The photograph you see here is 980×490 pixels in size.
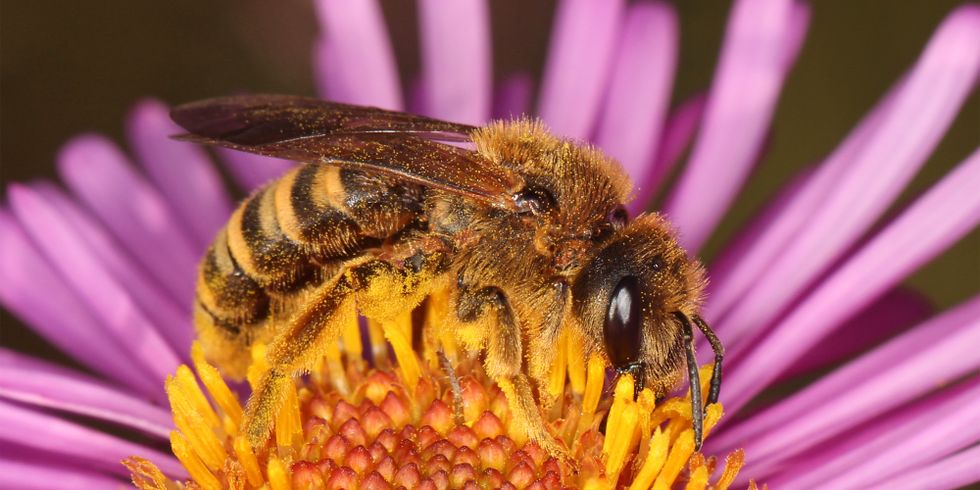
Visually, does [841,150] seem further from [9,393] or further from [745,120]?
[9,393]

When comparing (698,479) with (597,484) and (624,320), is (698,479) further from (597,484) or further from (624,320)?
(624,320)

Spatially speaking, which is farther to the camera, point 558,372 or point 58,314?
point 58,314

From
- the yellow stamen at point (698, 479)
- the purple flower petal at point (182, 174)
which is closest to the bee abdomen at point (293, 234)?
the yellow stamen at point (698, 479)

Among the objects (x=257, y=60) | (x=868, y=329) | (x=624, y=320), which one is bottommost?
(x=624, y=320)

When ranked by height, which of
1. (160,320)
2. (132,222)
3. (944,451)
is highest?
Answer: (132,222)

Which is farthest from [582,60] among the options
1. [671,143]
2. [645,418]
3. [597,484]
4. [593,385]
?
[597,484]

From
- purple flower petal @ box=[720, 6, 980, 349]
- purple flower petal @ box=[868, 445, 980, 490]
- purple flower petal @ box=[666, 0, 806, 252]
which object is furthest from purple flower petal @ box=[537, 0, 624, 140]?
purple flower petal @ box=[868, 445, 980, 490]

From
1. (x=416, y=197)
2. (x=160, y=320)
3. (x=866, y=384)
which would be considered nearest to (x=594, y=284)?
(x=416, y=197)
